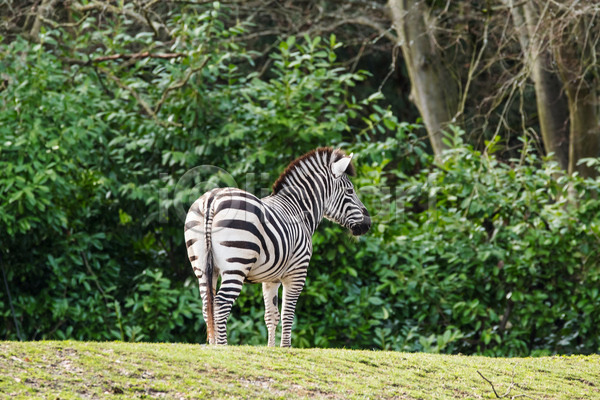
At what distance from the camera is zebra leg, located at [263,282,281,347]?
7.45 m

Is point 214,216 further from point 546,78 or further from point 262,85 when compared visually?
point 546,78

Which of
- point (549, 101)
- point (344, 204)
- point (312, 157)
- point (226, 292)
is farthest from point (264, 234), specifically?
point (549, 101)

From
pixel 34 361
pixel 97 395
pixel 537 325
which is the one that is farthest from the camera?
pixel 537 325

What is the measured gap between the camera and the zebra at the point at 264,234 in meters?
6.70

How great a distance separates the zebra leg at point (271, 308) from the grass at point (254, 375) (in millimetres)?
630

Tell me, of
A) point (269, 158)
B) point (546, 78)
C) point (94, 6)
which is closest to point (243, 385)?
point (269, 158)

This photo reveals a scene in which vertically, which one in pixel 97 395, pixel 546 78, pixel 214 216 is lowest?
pixel 97 395

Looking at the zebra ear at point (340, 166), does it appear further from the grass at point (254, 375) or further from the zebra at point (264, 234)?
the grass at point (254, 375)

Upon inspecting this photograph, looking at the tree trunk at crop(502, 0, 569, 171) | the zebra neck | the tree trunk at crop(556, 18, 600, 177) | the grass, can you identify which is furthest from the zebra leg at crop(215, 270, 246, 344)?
the tree trunk at crop(502, 0, 569, 171)

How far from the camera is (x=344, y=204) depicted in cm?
804

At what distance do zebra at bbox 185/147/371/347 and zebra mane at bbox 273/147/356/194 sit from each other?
1 cm

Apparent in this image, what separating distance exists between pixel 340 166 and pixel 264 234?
1385 millimetres

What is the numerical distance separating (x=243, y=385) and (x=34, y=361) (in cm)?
153

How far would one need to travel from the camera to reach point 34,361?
17.7 ft
